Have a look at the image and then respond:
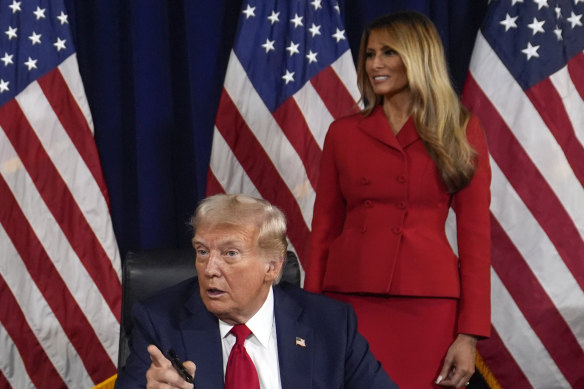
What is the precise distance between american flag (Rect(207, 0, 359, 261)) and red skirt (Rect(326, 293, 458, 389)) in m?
1.21

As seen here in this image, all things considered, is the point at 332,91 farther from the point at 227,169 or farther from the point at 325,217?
the point at 325,217

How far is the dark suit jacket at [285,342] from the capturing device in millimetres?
1960

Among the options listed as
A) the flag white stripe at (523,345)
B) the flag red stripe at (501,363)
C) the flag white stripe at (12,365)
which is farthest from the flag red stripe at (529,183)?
the flag white stripe at (12,365)

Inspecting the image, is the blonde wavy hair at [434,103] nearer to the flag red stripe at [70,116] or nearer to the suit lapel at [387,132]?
the suit lapel at [387,132]

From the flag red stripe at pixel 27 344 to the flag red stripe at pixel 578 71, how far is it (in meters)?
2.43

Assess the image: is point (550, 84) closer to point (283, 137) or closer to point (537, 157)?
point (537, 157)

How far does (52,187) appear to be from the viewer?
380 centimetres

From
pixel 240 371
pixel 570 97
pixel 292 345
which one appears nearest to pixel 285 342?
pixel 292 345

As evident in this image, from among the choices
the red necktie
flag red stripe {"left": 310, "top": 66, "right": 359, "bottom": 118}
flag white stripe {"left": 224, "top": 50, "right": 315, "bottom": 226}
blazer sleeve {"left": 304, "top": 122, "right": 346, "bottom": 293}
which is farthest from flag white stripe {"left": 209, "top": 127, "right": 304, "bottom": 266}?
the red necktie

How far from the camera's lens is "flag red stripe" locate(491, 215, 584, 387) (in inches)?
144

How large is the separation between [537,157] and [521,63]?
15.0 inches

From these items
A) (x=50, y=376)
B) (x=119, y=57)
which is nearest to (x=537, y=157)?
(x=119, y=57)

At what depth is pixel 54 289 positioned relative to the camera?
381cm

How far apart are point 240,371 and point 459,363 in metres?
0.84
